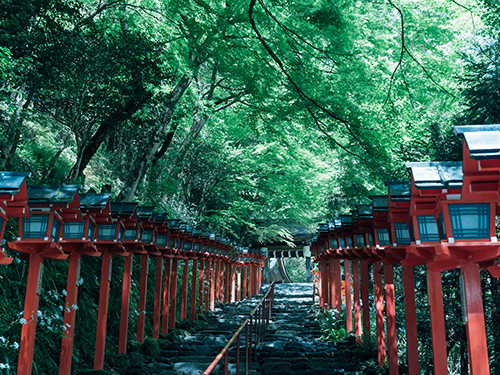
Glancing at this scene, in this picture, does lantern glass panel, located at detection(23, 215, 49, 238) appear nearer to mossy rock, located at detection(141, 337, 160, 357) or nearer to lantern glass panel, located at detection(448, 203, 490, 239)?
lantern glass panel, located at detection(448, 203, 490, 239)

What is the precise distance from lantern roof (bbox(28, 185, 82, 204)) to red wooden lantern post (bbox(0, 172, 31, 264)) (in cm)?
52

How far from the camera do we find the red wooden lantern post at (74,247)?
5730 mm

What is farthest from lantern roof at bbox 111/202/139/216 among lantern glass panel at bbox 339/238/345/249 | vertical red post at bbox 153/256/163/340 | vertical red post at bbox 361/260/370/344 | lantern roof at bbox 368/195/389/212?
lantern glass panel at bbox 339/238/345/249

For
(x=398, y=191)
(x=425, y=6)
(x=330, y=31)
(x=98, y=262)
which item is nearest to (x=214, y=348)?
(x=98, y=262)

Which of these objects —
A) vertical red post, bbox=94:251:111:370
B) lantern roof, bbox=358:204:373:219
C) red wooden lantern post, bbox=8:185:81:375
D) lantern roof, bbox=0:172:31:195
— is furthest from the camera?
lantern roof, bbox=358:204:373:219

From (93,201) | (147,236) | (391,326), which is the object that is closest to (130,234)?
(147,236)

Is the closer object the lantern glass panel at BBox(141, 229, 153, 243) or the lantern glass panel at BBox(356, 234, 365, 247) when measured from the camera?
the lantern glass panel at BBox(141, 229, 153, 243)

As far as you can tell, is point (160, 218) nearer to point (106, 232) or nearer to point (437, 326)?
point (106, 232)

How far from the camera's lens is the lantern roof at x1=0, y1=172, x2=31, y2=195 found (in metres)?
3.89

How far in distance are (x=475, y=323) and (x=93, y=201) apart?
491 centimetres

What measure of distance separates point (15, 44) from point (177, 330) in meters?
7.40

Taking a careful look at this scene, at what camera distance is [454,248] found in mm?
3736

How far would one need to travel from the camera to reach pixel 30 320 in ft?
15.6

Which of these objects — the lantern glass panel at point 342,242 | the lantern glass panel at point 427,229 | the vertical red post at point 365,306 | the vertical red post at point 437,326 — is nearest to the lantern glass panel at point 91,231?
the lantern glass panel at point 427,229
